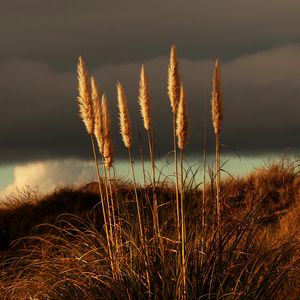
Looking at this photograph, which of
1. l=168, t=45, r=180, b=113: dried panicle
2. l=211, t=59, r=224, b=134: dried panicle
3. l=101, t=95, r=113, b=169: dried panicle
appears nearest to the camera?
l=168, t=45, r=180, b=113: dried panicle

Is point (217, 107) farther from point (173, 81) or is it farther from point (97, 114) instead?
point (97, 114)

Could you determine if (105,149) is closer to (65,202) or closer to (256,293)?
(256,293)

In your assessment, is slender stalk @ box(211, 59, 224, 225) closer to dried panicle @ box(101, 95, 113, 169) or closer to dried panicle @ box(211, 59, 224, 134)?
dried panicle @ box(211, 59, 224, 134)

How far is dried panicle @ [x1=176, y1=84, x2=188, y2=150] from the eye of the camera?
5172 mm

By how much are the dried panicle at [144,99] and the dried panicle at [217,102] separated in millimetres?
604

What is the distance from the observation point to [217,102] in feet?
18.5

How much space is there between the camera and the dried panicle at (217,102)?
557 cm

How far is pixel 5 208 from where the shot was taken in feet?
46.9

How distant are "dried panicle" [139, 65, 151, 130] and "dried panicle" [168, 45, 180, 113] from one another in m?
0.24

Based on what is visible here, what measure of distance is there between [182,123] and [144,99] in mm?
393

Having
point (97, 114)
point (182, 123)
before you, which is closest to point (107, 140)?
point (97, 114)

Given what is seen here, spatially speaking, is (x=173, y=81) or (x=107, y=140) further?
(x=107, y=140)

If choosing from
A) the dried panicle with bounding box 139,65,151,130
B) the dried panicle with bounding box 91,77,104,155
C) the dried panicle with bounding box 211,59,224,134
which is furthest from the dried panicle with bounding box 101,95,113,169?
the dried panicle with bounding box 211,59,224,134

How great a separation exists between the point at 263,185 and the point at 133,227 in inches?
364
